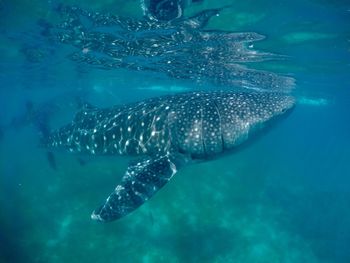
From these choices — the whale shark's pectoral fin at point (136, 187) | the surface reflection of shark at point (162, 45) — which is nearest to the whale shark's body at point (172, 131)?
the whale shark's pectoral fin at point (136, 187)

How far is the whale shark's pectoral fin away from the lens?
6961 millimetres

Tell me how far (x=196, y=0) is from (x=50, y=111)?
87.4 feet

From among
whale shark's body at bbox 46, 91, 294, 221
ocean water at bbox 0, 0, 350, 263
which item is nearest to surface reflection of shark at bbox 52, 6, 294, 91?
ocean water at bbox 0, 0, 350, 263

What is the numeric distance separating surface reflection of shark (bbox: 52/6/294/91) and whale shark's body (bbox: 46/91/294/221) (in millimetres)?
3938

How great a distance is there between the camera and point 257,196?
74.2ft

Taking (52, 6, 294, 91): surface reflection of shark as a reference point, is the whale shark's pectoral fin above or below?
below

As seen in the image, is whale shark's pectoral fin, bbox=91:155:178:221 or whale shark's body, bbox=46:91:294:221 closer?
whale shark's pectoral fin, bbox=91:155:178:221

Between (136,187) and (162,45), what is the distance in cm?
1076

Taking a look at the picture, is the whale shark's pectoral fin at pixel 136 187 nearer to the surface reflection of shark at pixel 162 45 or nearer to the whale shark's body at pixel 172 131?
the whale shark's body at pixel 172 131

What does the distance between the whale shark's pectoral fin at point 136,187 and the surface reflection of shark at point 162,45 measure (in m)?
6.44

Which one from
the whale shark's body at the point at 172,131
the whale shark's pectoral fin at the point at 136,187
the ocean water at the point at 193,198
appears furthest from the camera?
the ocean water at the point at 193,198

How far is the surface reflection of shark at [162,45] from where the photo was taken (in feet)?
42.4

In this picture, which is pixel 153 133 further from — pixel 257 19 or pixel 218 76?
pixel 218 76

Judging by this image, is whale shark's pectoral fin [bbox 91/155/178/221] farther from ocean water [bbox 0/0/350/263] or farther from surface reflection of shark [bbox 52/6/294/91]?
surface reflection of shark [bbox 52/6/294/91]
